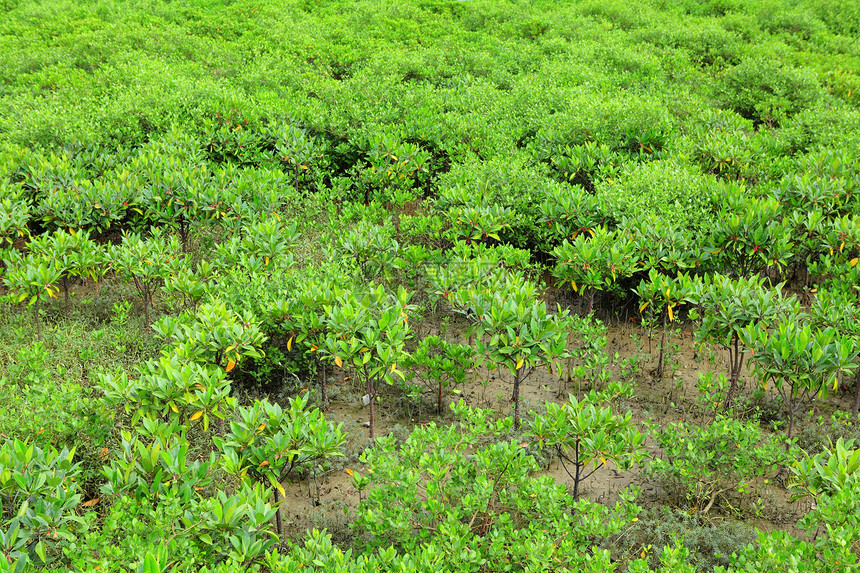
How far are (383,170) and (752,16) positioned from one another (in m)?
14.1

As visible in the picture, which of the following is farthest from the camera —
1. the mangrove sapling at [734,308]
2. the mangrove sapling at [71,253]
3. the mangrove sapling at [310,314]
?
the mangrove sapling at [71,253]

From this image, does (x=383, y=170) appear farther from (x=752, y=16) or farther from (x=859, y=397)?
(x=752, y=16)

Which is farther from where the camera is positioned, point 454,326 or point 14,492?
point 454,326

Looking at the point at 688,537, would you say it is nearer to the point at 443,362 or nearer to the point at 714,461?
the point at 714,461

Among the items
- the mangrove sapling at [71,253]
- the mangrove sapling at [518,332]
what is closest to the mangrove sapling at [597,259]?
the mangrove sapling at [518,332]

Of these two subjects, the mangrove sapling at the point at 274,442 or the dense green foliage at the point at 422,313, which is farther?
the mangrove sapling at the point at 274,442

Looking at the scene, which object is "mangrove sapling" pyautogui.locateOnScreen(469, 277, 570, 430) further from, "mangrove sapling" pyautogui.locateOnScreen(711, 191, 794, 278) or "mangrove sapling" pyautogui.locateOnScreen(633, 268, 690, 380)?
"mangrove sapling" pyautogui.locateOnScreen(711, 191, 794, 278)

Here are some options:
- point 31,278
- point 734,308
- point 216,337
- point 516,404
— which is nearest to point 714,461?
point 734,308

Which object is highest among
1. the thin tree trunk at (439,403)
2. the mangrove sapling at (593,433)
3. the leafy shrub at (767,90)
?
the leafy shrub at (767,90)

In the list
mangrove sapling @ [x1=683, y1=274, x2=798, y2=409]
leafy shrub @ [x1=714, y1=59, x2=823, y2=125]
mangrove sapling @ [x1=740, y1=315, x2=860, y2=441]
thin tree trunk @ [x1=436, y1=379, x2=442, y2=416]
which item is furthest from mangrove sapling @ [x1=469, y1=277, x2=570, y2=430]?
leafy shrub @ [x1=714, y1=59, x2=823, y2=125]

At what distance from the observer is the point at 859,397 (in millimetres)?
5230

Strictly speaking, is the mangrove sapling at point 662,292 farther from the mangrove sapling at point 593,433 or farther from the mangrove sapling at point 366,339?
the mangrove sapling at point 366,339

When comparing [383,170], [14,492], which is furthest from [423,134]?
[14,492]

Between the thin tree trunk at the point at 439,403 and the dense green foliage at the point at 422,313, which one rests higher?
the dense green foliage at the point at 422,313
